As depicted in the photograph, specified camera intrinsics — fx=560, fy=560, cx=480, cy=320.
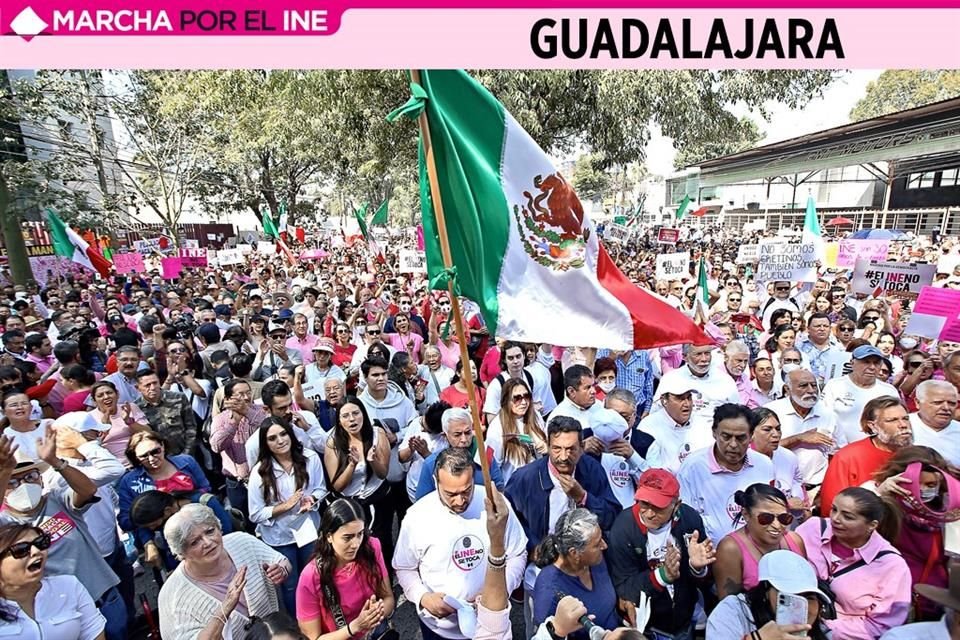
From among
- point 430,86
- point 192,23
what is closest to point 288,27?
point 192,23

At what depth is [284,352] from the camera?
19.7 feet

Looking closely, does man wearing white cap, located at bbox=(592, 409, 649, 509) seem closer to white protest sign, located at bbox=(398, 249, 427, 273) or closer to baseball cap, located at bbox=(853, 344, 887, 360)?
baseball cap, located at bbox=(853, 344, 887, 360)

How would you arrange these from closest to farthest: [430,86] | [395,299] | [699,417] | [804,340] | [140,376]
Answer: [430,86], [699,417], [140,376], [804,340], [395,299]

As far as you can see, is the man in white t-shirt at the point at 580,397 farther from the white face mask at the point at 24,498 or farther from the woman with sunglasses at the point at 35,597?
the white face mask at the point at 24,498

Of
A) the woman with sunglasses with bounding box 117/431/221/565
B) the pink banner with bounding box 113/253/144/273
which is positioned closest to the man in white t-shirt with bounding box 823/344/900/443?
the woman with sunglasses with bounding box 117/431/221/565

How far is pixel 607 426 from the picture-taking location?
3.67 meters

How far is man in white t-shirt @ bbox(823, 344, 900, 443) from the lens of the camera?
424cm

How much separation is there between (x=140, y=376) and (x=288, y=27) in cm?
320

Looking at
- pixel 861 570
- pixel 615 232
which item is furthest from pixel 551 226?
pixel 615 232

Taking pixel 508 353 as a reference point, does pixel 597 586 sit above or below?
below

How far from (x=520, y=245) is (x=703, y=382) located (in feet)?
→ 8.19

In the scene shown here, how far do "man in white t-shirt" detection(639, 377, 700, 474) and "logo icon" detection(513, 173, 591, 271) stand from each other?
5.61 feet

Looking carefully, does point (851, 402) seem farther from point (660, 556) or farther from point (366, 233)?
point (366, 233)

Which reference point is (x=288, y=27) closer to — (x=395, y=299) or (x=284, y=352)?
(x=284, y=352)
